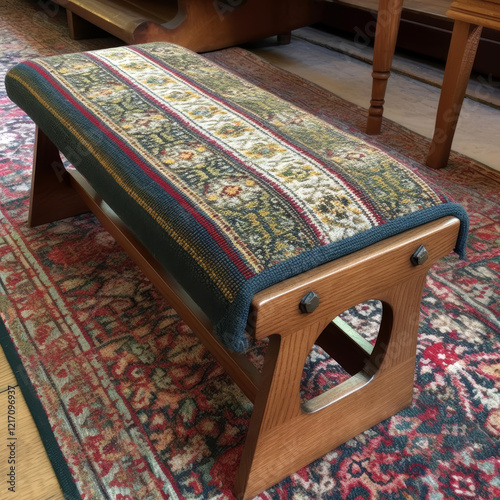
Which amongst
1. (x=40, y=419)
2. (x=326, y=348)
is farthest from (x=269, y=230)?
(x=40, y=419)

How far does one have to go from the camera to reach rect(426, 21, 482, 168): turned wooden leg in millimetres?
2057

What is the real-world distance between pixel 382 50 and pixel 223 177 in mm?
1601

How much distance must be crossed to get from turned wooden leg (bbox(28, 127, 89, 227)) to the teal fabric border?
1.58 ft

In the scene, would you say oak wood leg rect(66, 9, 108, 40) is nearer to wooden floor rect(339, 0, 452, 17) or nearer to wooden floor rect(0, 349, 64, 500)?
wooden floor rect(339, 0, 452, 17)

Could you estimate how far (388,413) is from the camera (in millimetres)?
1276

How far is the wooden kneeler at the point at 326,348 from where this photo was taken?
3.10 ft

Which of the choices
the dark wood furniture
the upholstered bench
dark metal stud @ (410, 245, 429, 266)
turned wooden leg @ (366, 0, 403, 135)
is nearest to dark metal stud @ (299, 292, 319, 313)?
the upholstered bench

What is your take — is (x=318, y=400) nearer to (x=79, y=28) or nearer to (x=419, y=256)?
(x=419, y=256)

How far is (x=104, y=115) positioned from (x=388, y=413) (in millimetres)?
925

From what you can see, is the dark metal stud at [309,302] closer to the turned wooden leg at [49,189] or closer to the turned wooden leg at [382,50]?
the turned wooden leg at [49,189]

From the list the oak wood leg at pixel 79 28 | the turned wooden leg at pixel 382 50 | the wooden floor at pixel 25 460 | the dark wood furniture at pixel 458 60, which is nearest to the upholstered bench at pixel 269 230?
the wooden floor at pixel 25 460

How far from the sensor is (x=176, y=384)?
1.35m

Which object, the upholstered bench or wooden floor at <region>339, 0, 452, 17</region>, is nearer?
the upholstered bench

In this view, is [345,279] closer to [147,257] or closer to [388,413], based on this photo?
[388,413]
